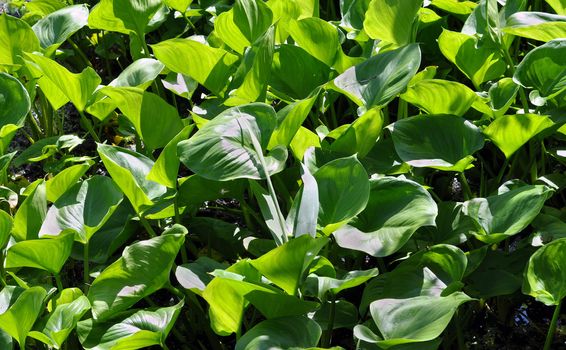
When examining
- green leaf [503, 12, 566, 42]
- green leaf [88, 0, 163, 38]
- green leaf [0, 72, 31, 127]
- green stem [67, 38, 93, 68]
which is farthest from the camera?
green stem [67, 38, 93, 68]

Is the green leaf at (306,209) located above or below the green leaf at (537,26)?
below

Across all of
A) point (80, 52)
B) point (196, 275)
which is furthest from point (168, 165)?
point (80, 52)

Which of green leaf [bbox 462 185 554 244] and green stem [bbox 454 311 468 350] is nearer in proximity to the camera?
green leaf [bbox 462 185 554 244]

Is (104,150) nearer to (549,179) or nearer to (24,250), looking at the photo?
(24,250)

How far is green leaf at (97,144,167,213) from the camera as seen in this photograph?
5.01 ft

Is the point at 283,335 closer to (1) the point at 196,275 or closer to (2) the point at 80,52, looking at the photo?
(1) the point at 196,275

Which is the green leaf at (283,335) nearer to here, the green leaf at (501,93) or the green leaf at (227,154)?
the green leaf at (227,154)

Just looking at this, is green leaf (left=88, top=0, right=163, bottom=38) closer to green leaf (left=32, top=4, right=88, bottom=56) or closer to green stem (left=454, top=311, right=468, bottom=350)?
green leaf (left=32, top=4, right=88, bottom=56)

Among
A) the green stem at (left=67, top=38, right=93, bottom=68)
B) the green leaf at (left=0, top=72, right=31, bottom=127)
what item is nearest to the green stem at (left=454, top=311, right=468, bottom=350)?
the green leaf at (left=0, top=72, right=31, bottom=127)

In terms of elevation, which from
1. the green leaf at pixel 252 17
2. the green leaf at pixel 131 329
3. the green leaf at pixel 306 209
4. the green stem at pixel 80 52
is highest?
the green leaf at pixel 252 17

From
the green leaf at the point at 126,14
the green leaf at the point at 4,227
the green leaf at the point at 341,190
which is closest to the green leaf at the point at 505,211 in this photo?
the green leaf at the point at 341,190

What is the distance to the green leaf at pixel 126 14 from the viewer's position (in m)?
2.04

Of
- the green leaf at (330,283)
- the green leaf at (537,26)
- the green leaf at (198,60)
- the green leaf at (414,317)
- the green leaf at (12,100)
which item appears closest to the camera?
the green leaf at (414,317)

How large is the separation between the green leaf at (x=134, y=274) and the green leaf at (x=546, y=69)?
0.71 meters
